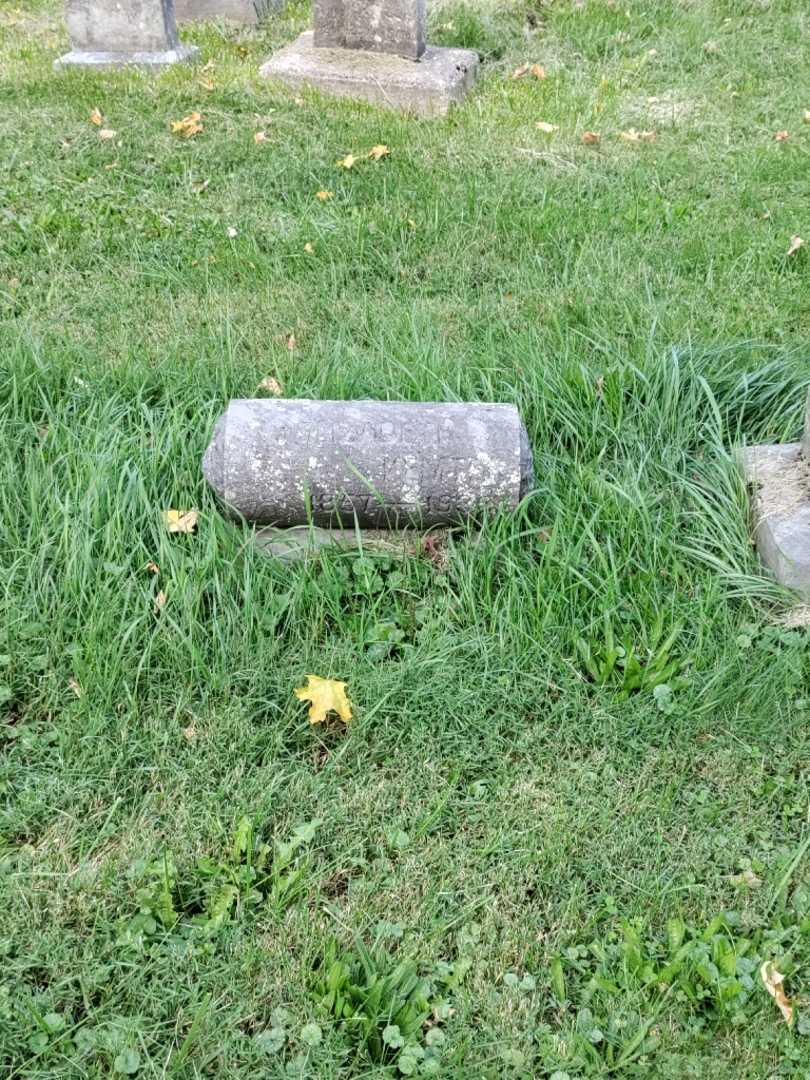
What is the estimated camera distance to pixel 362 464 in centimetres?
282

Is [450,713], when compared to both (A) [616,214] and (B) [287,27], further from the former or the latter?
(B) [287,27]

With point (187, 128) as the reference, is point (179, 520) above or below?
below

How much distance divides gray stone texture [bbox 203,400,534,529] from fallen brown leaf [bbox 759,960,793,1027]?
1.40m

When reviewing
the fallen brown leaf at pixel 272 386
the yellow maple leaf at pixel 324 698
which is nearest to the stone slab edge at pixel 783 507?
the yellow maple leaf at pixel 324 698

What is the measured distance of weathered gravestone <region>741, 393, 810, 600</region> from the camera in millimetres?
2783

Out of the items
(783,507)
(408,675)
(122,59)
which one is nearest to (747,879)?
(408,675)

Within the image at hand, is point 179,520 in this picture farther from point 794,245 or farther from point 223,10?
point 223,10

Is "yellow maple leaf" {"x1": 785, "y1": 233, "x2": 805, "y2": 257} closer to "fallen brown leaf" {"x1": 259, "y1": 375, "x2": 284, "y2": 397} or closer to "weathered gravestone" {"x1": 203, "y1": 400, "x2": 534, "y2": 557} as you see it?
"weathered gravestone" {"x1": 203, "y1": 400, "x2": 534, "y2": 557}

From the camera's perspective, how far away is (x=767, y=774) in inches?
94.7

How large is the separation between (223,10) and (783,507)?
662 cm

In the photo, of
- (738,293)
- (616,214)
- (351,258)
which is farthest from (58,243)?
(738,293)

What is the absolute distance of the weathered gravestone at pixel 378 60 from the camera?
604cm

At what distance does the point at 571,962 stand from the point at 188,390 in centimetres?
232

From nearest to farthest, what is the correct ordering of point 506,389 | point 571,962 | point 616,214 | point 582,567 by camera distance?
1. point 571,962
2. point 582,567
3. point 506,389
4. point 616,214
